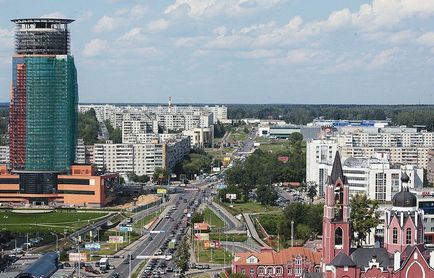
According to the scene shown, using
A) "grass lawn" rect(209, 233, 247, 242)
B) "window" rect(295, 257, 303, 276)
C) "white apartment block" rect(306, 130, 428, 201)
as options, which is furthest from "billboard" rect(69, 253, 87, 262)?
"white apartment block" rect(306, 130, 428, 201)

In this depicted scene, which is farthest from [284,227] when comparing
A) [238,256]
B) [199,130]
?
[199,130]

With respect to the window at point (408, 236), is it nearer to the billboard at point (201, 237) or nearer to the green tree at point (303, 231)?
the green tree at point (303, 231)

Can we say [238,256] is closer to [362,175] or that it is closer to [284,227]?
[284,227]

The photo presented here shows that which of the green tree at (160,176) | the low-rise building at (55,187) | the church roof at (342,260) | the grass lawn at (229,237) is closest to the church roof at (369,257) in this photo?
the church roof at (342,260)

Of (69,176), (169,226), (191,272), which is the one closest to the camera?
(191,272)

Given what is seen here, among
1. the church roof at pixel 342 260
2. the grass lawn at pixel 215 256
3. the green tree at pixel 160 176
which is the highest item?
the green tree at pixel 160 176

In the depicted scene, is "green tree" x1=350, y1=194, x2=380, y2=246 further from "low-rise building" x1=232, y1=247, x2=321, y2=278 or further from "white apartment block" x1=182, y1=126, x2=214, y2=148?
"white apartment block" x1=182, y1=126, x2=214, y2=148

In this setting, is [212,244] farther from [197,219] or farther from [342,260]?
[342,260]
